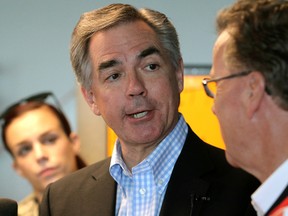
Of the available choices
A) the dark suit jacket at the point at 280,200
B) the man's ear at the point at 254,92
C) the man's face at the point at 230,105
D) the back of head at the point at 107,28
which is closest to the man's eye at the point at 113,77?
the back of head at the point at 107,28

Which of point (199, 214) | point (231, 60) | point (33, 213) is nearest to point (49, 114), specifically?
point (33, 213)

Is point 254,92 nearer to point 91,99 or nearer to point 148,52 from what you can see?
point 148,52

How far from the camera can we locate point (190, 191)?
1750mm

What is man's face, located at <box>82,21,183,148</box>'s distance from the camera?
5.97ft

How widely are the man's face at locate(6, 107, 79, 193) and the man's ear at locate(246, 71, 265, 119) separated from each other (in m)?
1.36

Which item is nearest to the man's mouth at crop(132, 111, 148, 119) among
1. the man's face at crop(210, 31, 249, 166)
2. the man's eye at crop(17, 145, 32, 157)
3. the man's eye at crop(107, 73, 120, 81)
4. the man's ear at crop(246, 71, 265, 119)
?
the man's eye at crop(107, 73, 120, 81)

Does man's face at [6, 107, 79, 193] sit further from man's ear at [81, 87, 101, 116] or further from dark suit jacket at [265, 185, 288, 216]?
dark suit jacket at [265, 185, 288, 216]

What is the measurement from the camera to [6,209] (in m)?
1.50

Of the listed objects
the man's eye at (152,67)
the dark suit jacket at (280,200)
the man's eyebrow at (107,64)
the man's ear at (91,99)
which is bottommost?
the man's ear at (91,99)

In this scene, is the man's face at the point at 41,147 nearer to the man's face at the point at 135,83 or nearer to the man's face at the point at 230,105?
the man's face at the point at 135,83

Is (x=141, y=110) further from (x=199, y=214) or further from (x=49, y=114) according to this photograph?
(x=49, y=114)

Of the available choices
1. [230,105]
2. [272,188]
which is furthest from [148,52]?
[272,188]

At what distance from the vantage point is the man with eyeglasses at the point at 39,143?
2.55 m

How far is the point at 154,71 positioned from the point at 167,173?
30cm
